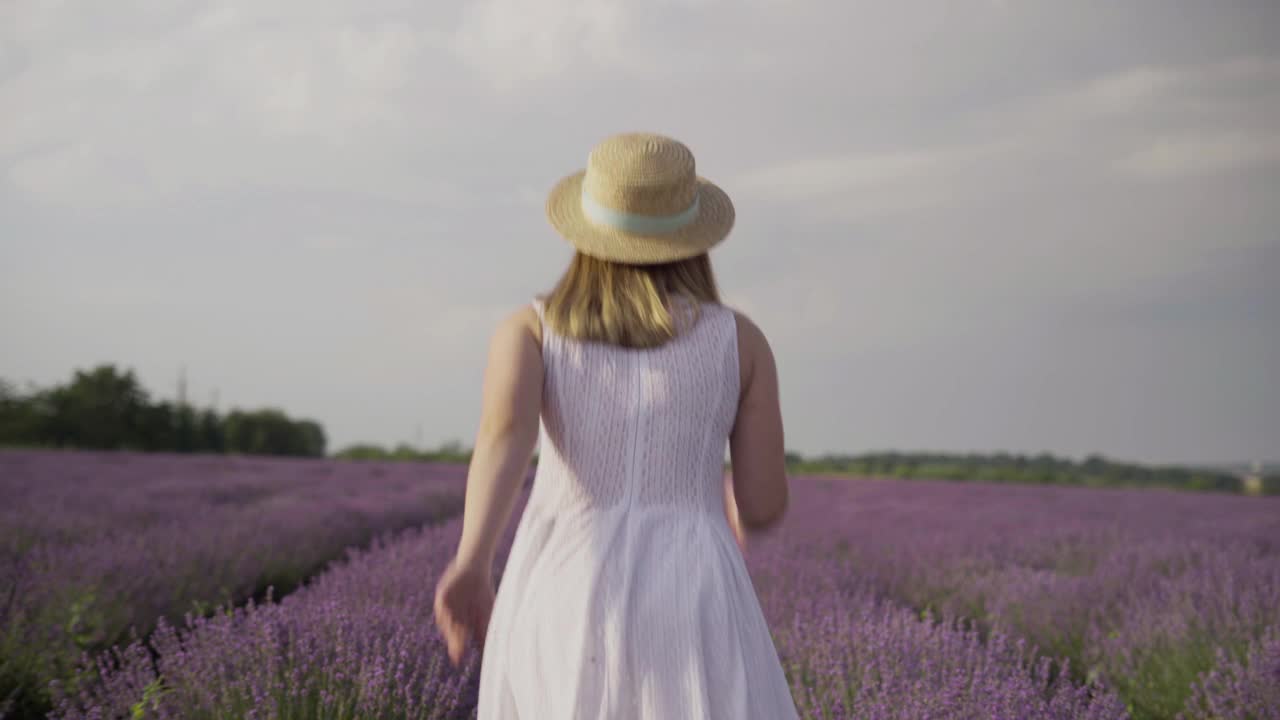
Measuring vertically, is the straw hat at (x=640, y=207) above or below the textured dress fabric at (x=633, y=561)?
above

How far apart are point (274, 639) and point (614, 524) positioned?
1556 millimetres

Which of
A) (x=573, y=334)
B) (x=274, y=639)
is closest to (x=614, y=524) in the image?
(x=573, y=334)

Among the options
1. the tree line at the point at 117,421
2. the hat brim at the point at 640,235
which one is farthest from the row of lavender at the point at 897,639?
the tree line at the point at 117,421

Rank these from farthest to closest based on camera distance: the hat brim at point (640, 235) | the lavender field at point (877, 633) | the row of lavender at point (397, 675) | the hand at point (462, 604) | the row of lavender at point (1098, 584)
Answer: the row of lavender at point (1098, 584), the lavender field at point (877, 633), the row of lavender at point (397, 675), the hat brim at point (640, 235), the hand at point (462, 604)

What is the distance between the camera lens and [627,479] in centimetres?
149

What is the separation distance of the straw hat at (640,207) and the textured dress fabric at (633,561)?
0.39 feet

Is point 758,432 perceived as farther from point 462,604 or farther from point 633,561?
point 462,604

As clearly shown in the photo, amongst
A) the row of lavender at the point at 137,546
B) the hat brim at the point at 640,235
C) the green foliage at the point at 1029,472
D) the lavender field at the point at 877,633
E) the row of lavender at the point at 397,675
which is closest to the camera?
the hat brim at the point at 640,235

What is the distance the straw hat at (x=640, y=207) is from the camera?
4.96ft

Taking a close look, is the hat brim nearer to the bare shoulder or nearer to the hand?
the bare shoulder

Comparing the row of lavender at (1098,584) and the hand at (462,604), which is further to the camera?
the row of lavender at (1098,584)

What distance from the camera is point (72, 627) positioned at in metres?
3.67

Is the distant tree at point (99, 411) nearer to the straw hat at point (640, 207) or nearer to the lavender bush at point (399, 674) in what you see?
the lavender bush at point (399, 674)

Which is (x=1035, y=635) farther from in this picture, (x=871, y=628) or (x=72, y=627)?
(x=72, y=627)
